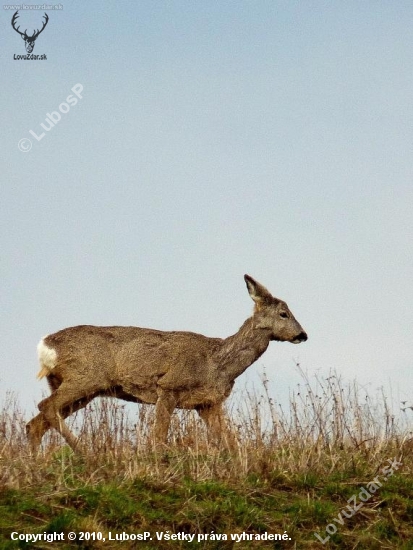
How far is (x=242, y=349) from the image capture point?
1516 cm

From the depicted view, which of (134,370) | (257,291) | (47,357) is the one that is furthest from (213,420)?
(47,357)

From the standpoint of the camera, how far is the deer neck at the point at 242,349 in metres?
14.9

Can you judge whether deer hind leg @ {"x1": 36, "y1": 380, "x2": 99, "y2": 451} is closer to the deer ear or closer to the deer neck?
the deer neck

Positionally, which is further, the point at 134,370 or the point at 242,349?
the point at 242,349

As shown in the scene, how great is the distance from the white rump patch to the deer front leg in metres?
1.71

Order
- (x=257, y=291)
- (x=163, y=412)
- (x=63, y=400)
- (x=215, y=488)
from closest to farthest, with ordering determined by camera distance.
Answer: (x=215, y=488) → (x=163, y=412) → (x=63, y=400) → (x=257, y=291)

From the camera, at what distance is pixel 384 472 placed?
11219 mm

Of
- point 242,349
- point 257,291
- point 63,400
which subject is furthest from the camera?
point 257,291

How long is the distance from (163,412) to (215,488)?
13.9 feet

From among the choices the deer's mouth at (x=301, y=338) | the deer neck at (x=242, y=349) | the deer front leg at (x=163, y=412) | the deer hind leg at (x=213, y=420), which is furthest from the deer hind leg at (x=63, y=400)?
the deer's mouth at (x=301, y=338)

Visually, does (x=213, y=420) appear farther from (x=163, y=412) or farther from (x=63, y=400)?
(x=63, y=400)

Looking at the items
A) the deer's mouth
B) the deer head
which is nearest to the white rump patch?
the deer head

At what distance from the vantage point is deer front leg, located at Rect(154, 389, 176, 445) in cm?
1332

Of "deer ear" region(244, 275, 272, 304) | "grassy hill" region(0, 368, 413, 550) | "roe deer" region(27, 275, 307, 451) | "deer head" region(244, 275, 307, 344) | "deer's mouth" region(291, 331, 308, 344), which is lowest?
"grassy hill" region(0, 368, 413, 550)
